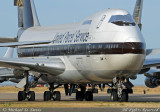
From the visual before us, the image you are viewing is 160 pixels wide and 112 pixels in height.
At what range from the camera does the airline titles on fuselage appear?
3475 centimetres

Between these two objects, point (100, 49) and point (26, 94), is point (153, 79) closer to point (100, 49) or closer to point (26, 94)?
point (26, 94)

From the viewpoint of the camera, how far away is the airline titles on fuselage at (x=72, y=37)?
3475cm

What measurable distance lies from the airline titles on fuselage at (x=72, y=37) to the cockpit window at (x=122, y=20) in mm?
2223

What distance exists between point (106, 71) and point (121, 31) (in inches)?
117

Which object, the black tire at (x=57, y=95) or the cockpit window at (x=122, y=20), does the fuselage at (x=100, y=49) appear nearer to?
the cockpit window at (x=122, y=20)

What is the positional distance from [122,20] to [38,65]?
7310 mm

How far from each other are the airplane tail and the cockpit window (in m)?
16.1

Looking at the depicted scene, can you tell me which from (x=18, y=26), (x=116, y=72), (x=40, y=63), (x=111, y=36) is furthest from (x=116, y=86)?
(x=18, y=26)

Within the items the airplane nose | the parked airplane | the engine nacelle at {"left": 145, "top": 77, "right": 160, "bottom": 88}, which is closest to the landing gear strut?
the parked airplane

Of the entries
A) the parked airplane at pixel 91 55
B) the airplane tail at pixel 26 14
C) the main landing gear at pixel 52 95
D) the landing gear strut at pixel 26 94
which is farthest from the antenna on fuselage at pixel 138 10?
the landing gear strut at pixel 26 94

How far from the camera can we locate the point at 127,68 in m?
32.3

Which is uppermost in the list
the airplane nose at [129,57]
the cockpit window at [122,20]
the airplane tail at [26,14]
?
the cockpit window at [122,20]

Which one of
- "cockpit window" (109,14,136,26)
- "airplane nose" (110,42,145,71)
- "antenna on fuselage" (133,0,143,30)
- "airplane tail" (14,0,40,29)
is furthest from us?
"antenna on fuselage" (133,0,143,30)

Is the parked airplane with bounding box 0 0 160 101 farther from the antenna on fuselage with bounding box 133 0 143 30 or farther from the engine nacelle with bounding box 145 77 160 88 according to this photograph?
the antenna on fuselage with bounding box 133 0 143 30
